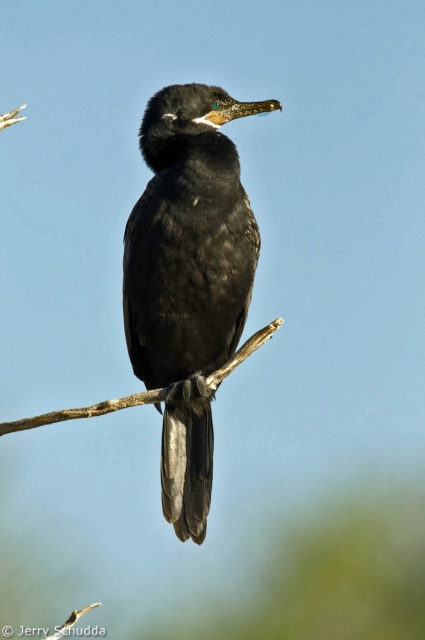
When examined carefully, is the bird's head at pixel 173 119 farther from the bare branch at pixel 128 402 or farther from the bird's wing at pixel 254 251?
the bare branch at pixel 128 402

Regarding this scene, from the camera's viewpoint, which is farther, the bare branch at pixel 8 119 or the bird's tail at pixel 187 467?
the bird's tail at pixel 187 467

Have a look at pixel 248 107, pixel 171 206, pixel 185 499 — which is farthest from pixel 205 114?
pixel 185 499

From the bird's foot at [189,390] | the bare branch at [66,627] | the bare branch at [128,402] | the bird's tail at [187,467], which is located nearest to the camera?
the bare branch at [66,627]

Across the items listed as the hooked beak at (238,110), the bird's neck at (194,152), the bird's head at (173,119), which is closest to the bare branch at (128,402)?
the bird's neck at (194,152)

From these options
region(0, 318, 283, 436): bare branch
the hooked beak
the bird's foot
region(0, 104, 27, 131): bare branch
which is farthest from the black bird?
region(0, 104, 27, 131): bare branch

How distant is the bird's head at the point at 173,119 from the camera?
229 inches

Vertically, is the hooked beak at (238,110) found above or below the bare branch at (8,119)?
above

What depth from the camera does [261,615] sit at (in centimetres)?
1177

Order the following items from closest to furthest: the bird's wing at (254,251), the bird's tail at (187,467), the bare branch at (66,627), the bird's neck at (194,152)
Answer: the bare branch at (66,627), the bird's tail at (187,467), the bird's neck at (194,152), the bird's wing at (254,251)

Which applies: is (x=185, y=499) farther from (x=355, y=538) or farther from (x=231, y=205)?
(x=355, y=538)

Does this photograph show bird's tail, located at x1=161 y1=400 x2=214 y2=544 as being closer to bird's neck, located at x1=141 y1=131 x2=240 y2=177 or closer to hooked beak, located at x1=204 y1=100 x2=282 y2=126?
bird's neck, located at x1=141 y1=131 x2=240 y2=177

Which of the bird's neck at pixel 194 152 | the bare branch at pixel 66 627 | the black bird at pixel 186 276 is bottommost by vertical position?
the bare branch at pixel 66 627

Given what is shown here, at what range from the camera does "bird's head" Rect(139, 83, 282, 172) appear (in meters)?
5.82

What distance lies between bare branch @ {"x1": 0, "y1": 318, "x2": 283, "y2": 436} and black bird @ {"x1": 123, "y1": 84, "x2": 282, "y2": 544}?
0.40 m
